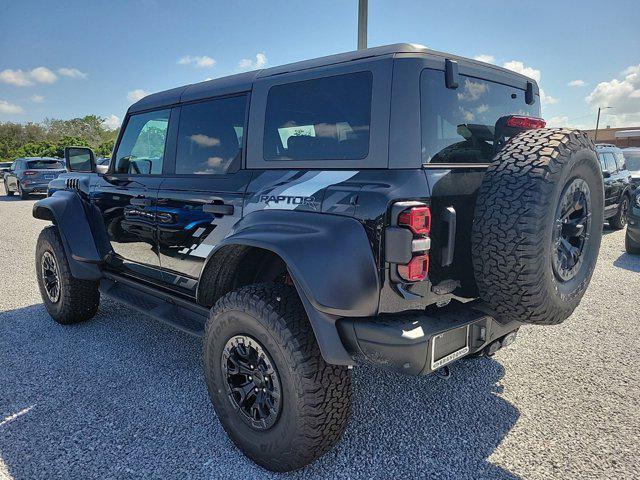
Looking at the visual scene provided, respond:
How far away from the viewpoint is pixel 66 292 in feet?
13.7

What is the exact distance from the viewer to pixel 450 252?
209cm

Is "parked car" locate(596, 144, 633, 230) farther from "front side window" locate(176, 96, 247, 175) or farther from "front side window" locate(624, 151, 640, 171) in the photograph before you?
"front side window" locate(176, 96, 247, 175)

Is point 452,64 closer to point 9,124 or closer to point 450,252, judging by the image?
point 450,252

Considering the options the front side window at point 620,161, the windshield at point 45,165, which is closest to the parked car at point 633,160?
the front side window at point 620,161

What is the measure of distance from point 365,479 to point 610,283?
4933 millimetres

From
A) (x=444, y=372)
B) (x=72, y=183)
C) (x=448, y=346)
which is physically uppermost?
(x=72, y=183)

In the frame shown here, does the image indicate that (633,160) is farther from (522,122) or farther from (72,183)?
(72,183)

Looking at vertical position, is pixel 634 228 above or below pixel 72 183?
below

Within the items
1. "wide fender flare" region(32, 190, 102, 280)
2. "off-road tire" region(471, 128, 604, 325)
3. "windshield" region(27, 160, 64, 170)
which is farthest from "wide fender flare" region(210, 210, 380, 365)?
"windshield" region(27, 160, 64, 170)

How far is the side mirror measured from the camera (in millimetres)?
4180

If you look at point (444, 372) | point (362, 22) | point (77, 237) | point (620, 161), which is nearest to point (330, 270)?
point (444, 372)

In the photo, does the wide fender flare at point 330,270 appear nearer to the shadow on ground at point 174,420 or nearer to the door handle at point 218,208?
the door handle at point 218,208

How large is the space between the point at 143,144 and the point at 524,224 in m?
3.03

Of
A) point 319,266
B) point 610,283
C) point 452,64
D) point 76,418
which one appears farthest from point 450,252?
point 610,283
